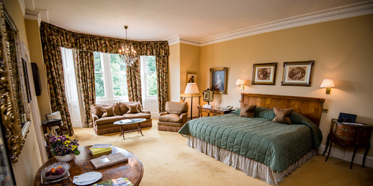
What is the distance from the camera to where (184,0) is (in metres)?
2.77

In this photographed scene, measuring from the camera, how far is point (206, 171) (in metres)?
2.69

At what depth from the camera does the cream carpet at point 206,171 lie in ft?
7.95

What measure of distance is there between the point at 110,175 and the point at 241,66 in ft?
14.1

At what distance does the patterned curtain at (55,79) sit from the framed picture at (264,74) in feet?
17.5

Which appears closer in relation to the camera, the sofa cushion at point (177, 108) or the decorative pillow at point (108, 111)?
the decorative pillow at point (108, 111)

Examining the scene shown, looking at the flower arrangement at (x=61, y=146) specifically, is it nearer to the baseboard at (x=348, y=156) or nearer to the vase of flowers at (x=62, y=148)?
the vase of flowers at (x=62, y=148)

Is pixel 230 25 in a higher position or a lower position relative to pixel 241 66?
higher

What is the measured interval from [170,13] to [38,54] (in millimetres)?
3048

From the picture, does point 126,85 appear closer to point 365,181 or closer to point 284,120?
point 284,120

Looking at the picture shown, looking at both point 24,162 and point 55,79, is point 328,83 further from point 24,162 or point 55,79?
point 55,79

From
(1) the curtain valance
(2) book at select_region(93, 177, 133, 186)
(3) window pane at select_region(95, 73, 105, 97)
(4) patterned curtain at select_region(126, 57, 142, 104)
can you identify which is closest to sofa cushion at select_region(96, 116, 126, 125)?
(4) patterned curtain at select_region(126, 57, 142, 104)

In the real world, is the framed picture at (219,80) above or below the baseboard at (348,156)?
above

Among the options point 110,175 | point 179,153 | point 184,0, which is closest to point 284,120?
point 179,153

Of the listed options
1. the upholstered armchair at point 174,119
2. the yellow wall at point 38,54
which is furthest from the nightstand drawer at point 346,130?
the yellow wall at point 38,54
